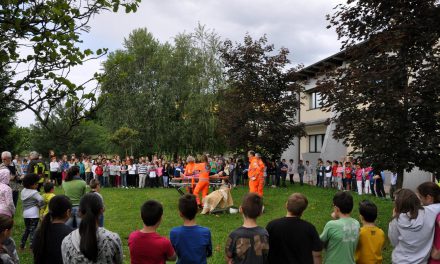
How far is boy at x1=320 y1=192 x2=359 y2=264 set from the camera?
16.1 ft

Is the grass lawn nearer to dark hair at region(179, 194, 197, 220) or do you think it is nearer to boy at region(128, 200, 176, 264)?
dark hair at region(179, 194, 197, 220)

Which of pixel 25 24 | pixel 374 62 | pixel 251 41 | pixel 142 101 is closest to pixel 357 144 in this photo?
pixel 374 62

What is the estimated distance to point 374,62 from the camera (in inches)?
403

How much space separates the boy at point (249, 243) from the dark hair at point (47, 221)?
1837 millimetres

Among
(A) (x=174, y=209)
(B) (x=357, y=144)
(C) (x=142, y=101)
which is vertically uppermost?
(C) (x=142, y=101)

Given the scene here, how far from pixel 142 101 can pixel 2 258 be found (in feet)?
122

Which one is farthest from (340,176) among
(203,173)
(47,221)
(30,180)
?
(47,221)

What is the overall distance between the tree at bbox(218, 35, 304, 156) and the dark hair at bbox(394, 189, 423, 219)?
1817 centimetres

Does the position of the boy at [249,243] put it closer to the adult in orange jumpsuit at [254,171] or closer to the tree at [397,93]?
the tree at [397,93]

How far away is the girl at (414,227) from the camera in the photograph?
16.0 feet

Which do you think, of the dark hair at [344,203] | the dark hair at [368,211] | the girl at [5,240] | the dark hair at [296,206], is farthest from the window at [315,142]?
the girl at [5,240]

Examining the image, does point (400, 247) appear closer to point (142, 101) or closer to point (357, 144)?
point (357, 144)

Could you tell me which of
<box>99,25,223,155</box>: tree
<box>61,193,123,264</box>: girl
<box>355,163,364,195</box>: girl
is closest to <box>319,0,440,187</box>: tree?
<box>61,193,123,264</box>: girl

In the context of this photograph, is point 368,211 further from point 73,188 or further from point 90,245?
point 73,188
